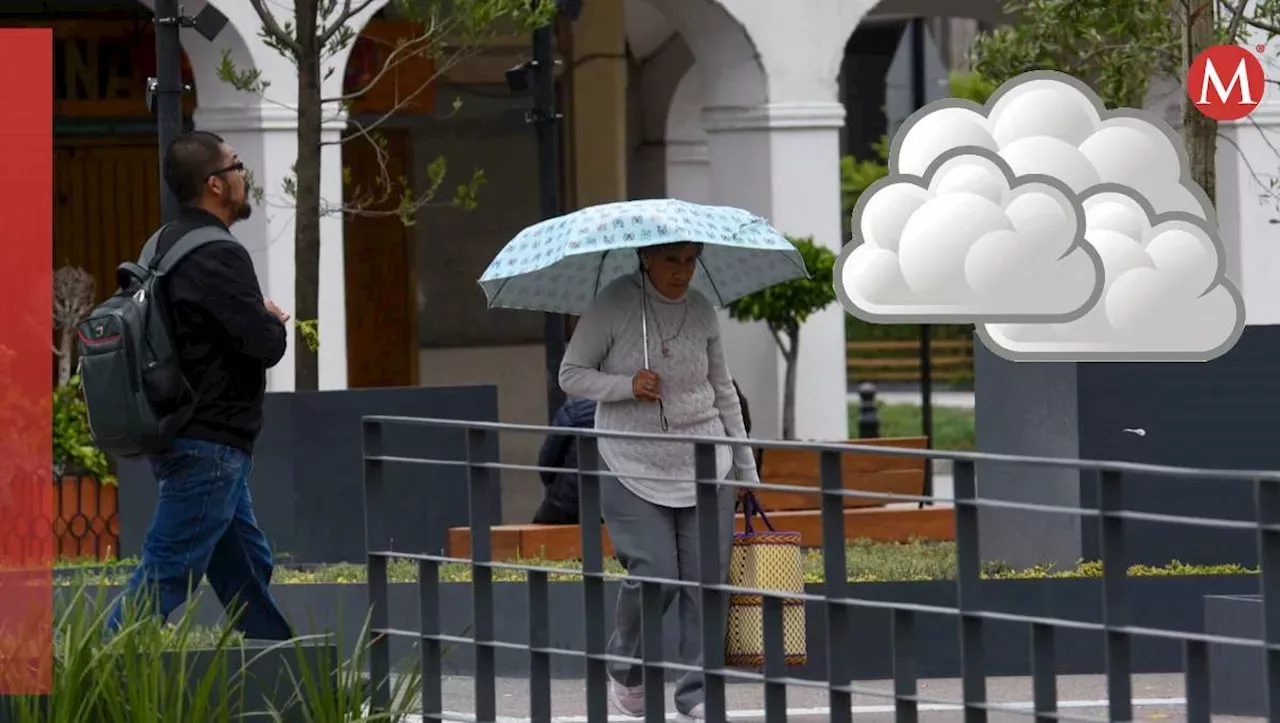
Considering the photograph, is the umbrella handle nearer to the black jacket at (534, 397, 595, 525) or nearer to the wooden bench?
the wooden bench

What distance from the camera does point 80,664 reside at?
7355 millimetres

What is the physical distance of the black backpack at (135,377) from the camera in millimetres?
8125

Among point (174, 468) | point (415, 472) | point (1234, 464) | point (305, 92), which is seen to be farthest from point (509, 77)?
point (174, 468)

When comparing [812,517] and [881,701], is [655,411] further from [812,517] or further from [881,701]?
[812,517]

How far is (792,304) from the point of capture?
60.2ft

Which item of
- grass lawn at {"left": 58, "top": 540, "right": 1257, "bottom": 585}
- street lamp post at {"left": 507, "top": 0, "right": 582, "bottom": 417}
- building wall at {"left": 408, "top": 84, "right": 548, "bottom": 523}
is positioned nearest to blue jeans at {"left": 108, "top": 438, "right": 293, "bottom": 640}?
grass lawn at {"left": 58, "top": 540, "right": 1257, "bottom": 585}

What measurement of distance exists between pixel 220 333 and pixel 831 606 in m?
2.59

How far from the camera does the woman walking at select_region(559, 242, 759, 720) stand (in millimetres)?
8930

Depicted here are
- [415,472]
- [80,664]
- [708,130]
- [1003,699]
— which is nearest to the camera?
[80,664]

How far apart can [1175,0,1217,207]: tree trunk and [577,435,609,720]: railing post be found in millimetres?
6273

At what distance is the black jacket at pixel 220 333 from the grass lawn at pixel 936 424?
22137 millimetres

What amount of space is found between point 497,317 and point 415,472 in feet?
33.1

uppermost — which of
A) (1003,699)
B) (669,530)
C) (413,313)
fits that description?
(413,313)

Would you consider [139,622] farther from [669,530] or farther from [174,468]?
[669,530]
